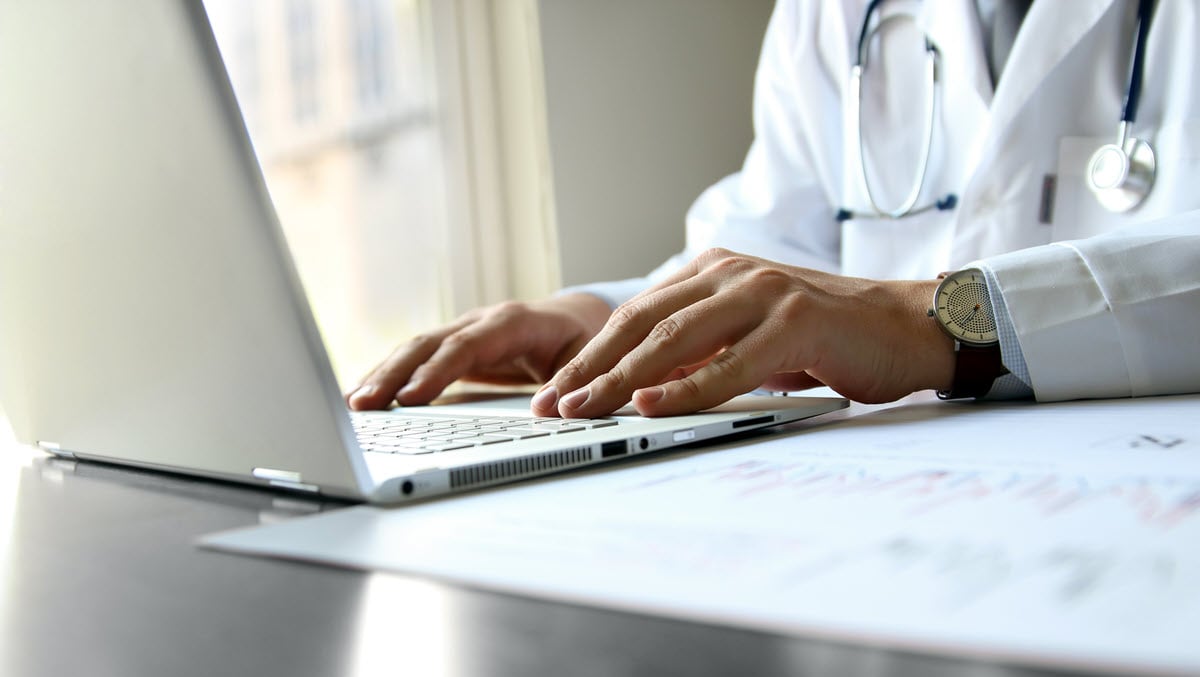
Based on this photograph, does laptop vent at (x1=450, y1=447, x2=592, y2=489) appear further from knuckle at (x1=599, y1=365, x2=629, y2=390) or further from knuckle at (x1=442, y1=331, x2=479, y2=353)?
knuckle at (x1=442, y1=331, x2=479, y2=353)

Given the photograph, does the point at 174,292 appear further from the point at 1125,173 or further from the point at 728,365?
the point at 1125,173

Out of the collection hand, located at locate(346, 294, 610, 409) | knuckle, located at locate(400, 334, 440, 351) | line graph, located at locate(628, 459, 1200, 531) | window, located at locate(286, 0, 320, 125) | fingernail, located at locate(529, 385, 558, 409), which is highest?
window, located at locate(286, 0, 320, 125)

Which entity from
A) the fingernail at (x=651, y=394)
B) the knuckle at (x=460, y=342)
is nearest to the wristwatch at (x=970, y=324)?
the fingernail at (x=651, y=394)

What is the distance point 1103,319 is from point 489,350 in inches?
21.4

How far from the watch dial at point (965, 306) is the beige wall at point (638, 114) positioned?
134 centimetres

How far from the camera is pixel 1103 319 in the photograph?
0.61 meters

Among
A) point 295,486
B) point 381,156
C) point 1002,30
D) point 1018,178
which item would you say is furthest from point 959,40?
point 381,156

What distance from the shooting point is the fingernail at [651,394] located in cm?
53

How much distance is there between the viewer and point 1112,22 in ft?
3.00

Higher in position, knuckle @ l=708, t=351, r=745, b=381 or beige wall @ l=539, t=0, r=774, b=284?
beige wall @ l=539, t=0, r=774, b=284

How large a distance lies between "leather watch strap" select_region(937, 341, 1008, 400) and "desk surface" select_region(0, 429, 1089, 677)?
0.49 m

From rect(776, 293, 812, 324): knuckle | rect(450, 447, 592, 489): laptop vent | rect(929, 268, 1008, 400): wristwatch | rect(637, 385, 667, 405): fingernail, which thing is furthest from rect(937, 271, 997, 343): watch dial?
rect(450, 447, 592, 489): laptop vent

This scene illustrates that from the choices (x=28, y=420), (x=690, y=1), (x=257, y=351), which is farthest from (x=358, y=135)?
(x=257, y=351)

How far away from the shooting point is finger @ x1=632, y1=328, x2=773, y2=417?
0.54 meters
